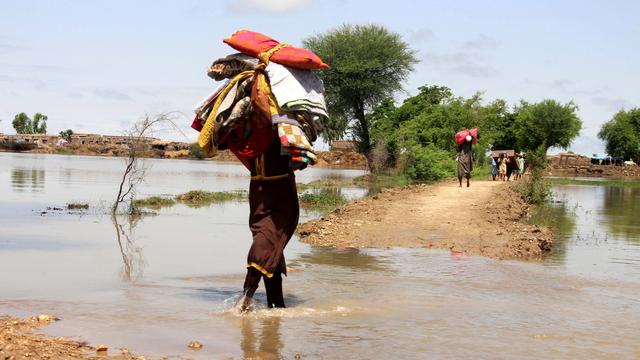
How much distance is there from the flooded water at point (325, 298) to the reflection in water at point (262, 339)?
0.05 feet

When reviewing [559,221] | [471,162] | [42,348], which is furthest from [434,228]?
[471,162]

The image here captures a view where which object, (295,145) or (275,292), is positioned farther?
(275,292)

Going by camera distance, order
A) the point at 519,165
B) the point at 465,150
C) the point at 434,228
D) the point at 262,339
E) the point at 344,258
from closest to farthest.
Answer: the point at 262,339 → the point at 344,258 → the point at 434,228 → the point at 465,150 → the point at 519,165

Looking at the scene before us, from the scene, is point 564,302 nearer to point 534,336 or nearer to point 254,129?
point 534,336

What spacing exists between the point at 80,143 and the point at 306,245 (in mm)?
87347

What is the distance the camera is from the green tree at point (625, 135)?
85.2m

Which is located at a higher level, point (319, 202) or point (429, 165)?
point (429, 165)

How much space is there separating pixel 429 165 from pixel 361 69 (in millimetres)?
18381

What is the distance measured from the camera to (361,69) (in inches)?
1946

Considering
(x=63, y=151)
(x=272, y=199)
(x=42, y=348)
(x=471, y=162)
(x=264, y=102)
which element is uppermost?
(x=63, y=151)

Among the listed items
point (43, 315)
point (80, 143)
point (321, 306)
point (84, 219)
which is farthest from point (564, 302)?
point (80, 143)

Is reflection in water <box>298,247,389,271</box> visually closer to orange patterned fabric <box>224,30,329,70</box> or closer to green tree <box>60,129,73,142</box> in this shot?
orange patterned fabric <box>224,30,329,70</box>

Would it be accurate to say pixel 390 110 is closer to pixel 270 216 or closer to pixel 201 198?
pixel 201 198

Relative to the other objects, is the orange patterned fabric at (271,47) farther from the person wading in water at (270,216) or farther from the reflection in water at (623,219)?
the reflection in water at (623,219)
